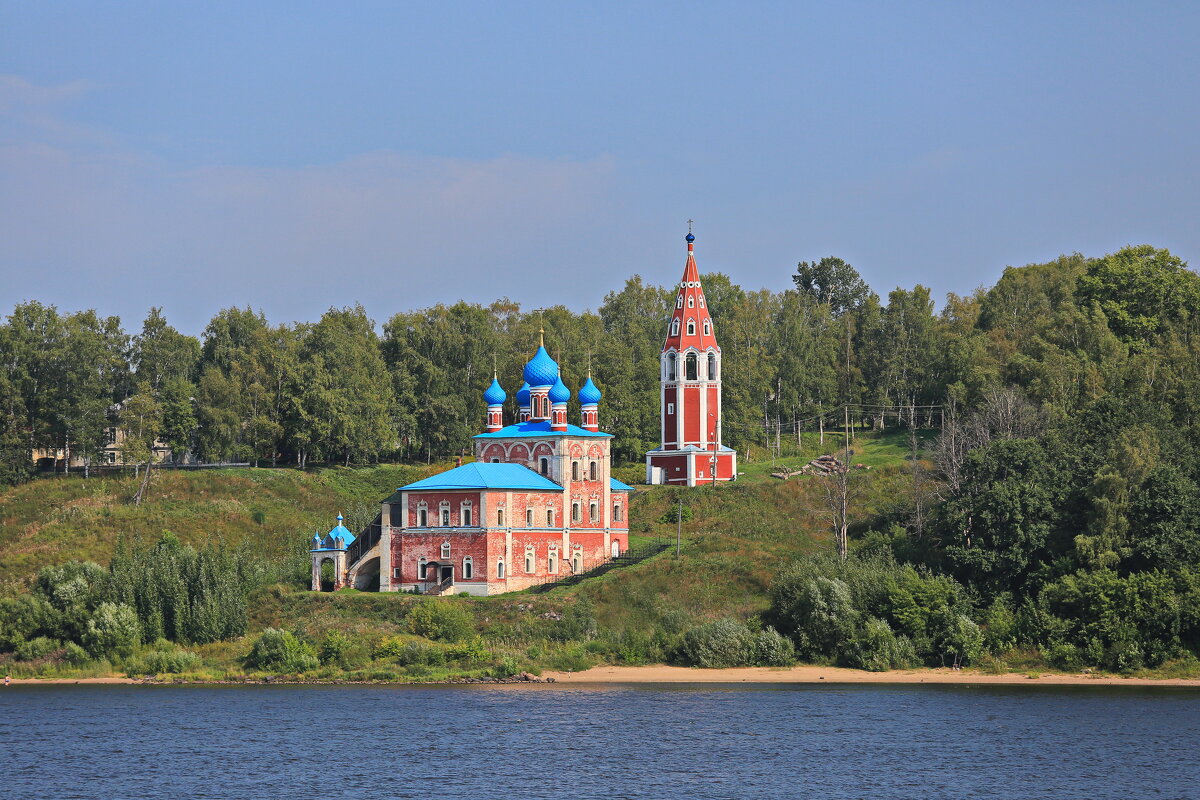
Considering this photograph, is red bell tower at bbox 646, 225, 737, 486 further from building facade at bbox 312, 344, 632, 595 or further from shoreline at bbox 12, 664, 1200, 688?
shoreline at bbox 12, 664, 1200, 688

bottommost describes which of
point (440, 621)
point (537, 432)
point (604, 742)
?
point (604, 742)

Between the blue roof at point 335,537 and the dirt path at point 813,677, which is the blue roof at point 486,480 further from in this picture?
the dirt path at point 813,677

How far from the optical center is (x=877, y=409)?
10375cm

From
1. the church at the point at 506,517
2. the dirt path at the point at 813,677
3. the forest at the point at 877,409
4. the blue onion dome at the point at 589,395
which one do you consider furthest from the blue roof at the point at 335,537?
the blue onion dome at the point at 589,395

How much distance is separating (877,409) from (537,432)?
37299 mm

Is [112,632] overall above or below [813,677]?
above

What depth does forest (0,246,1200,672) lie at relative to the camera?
190 feet

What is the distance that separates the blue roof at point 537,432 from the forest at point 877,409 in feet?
41.5

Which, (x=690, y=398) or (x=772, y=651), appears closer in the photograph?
(x=772, y=651)

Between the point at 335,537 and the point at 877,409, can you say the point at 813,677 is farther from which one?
the point at 877,409

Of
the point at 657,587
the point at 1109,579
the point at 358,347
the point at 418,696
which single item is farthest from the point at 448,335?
the point at 1109,579

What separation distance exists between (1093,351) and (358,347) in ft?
129

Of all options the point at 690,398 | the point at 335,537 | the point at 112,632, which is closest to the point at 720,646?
the point at 335,537

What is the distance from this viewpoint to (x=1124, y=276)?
86938 mm
